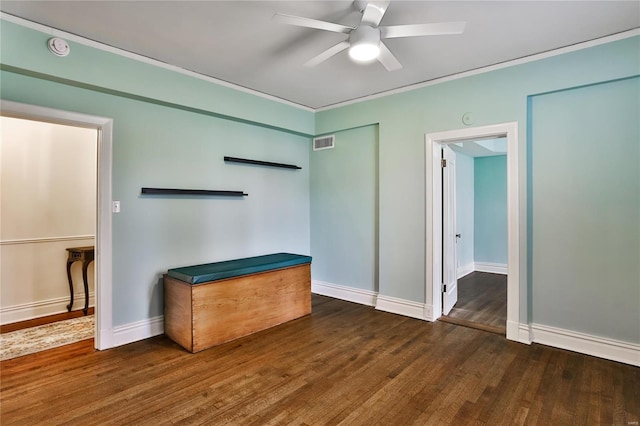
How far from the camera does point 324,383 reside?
2387mm

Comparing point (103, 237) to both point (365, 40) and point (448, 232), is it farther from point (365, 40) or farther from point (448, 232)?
point (448, 232)

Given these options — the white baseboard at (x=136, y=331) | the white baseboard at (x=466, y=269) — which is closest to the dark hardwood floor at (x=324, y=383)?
the white baseboard at (x=136, y=331)

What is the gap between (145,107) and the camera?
10.5ft

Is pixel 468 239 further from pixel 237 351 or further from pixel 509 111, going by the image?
pixel 237 351

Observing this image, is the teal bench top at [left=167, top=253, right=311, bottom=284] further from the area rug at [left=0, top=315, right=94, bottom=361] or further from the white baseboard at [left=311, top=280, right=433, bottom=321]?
the area rug at [left=0, top=315, right=94, bottom=361]

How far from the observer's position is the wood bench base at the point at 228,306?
2.92 meters

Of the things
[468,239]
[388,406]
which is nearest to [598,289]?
[388,406]

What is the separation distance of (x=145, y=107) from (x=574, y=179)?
3.99m

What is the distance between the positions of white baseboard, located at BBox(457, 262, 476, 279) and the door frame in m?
2.48

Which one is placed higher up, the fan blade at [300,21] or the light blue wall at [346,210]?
the fan blade at [300,21]

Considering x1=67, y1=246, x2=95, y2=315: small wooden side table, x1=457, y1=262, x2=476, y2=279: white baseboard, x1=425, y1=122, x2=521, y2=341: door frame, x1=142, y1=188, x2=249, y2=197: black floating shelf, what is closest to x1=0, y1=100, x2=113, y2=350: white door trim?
x1=142, y1=188, x2=249, y2=197: black floating shelf

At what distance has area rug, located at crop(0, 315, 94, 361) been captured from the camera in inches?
114

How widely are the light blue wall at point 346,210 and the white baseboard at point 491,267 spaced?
331 cm

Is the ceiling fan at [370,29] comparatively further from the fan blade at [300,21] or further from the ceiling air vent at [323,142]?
the ceiling air vent at [323,142]
